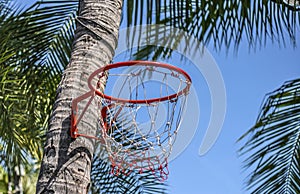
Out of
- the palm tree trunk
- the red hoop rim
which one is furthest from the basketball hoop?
the palm tree trunk

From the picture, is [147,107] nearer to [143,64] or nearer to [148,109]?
[148,109]

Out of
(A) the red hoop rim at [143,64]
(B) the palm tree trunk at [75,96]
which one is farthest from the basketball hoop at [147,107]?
(B) the palm tree trunk at [75,96]

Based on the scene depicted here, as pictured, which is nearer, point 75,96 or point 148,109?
point 75,96

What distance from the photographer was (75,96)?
270 centimetres

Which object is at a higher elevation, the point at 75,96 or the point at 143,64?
the point at 143,64

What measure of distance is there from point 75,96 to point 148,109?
64cm

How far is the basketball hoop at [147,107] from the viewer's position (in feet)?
9.76

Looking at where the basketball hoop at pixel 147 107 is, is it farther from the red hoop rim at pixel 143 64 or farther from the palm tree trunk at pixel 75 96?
the palm tree trunk at pixel 75 96

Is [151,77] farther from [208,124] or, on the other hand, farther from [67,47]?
[67,47]

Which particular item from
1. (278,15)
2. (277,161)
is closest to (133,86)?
(278,15)

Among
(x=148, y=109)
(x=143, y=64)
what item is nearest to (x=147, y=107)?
(x=148, y=109)

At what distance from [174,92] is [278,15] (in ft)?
6.31

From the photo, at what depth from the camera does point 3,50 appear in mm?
4891

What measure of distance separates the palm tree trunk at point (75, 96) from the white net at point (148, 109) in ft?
0.54
